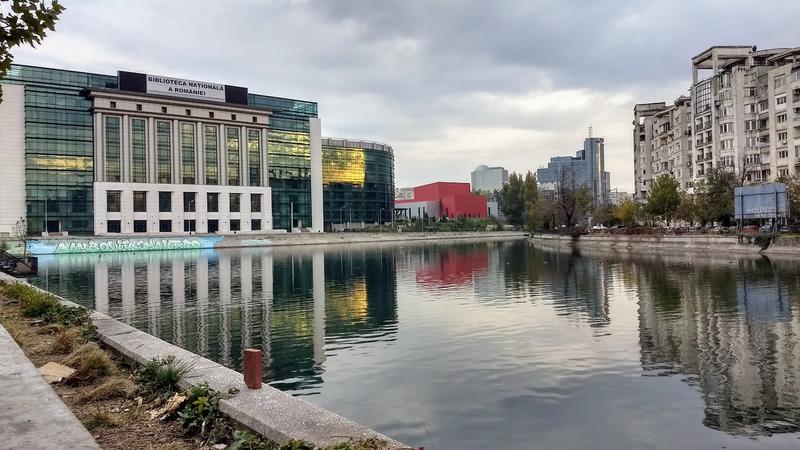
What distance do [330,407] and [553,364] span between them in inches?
297

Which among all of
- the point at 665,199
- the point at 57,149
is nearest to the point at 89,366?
the point at 665,199

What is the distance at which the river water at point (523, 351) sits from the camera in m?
12.2

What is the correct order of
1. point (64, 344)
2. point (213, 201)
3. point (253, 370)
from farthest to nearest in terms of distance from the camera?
1. point (213, 201)
2. point (64, 344)
3. point (253, 370)

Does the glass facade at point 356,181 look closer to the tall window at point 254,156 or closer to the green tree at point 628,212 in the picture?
the tall window at point 254,156

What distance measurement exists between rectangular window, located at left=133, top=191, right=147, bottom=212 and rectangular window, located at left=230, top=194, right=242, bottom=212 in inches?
807

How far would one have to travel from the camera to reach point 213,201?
13662 centimetres

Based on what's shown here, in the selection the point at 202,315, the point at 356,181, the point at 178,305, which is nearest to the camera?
the point at 202,315

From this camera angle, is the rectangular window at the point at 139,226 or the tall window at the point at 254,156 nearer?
the rectangular window at the point at 139,226

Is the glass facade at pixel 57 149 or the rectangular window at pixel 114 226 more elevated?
the glass facade at pixel 57 149

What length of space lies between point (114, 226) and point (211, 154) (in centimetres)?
2851

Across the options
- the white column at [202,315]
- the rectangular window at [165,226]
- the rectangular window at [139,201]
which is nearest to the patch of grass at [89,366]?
the white column at [202,315]

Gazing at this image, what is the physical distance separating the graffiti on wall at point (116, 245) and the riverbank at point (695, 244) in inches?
2936

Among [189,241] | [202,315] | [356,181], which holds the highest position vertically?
[356,181]

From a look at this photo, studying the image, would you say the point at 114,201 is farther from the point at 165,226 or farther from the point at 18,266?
the point at 18,266
